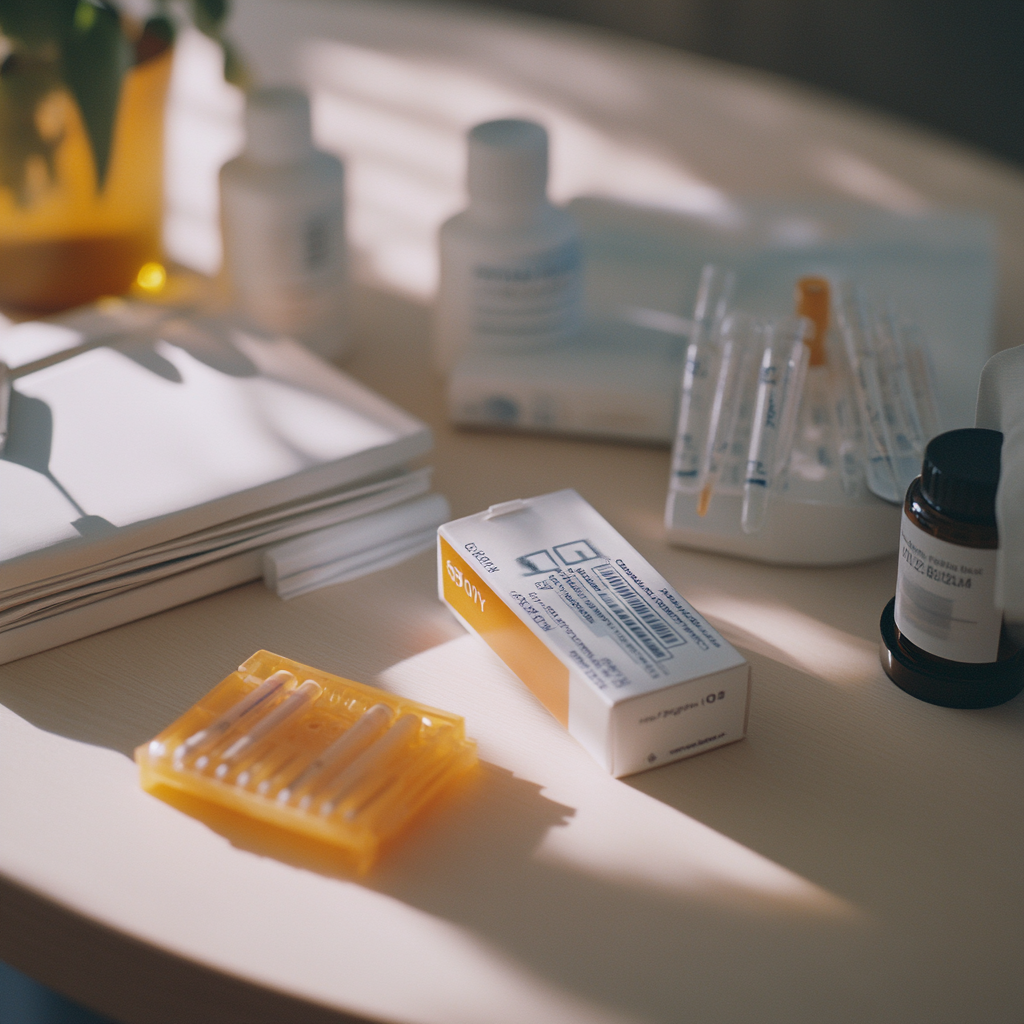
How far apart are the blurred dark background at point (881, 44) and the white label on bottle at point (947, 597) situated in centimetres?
125

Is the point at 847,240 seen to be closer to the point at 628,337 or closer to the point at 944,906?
the point at 628,337

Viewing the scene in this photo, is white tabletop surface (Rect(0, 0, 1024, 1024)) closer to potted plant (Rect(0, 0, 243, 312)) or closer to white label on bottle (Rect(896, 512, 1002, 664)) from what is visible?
white label on bottle (Rect(896, 512, 1002, 664))

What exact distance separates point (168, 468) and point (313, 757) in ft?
0.60

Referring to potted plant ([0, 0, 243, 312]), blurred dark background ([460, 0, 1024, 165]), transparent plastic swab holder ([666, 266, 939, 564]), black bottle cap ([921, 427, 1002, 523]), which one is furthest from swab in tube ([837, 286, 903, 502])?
blurred dark background ([460, 0, 1024, 165])


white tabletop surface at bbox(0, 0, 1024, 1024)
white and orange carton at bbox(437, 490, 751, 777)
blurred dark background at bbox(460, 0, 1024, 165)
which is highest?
blurred dark background at bbox(460, 0, 1024, 165)

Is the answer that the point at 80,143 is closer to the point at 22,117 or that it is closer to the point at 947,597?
the point at 22,117

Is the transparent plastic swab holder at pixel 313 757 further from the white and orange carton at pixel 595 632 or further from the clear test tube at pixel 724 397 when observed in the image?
the clear test tube at pixel 724 397

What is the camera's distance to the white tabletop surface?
1.33ft

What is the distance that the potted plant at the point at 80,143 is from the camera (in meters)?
0.71

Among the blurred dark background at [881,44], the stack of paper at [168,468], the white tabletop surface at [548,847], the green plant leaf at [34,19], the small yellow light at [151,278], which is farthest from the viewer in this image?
the blurred dark background at [881,44]

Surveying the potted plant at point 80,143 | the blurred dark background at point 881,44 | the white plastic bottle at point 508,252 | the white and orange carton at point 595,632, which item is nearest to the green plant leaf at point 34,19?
the potted plant at point 80,143

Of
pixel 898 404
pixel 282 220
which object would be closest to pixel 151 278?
pixel 282 220

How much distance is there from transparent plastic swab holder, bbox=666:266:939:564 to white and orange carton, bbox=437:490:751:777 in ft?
0.26

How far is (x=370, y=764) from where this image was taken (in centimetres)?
46
